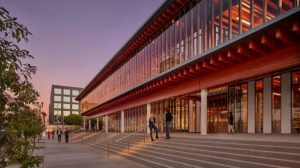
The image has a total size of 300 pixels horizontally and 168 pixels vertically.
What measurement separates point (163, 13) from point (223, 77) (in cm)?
1177

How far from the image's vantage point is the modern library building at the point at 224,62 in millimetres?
11984

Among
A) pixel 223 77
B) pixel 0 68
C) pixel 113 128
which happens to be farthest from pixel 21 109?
pixel 113 128

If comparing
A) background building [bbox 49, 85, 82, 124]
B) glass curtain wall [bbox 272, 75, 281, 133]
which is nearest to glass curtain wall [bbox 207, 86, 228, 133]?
glass curtain wall [bbox 272, 75, 281, 133]

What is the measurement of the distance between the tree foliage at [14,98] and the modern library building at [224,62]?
29.0 ft

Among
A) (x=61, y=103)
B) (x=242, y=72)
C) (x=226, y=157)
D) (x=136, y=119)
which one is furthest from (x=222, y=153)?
(x=61, y=103)

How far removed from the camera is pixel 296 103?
16062 mm

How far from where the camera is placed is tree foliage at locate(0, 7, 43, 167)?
4.00 metres

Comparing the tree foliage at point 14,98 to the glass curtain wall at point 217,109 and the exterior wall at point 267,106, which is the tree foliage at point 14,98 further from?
the glass curtain wall at point 217,109

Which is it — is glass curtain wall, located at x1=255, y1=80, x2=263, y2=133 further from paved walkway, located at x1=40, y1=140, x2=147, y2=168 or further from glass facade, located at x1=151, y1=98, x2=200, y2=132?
glass facade, located at x1=151, y1=98, x2=200, y2=132

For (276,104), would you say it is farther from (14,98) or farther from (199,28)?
(14,98)

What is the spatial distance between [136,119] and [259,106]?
27128 millimetres

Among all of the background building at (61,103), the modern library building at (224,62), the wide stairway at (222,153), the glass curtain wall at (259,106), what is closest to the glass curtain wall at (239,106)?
the modern library building at (224,62)

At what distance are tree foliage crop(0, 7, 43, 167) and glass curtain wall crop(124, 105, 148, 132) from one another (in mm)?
34401

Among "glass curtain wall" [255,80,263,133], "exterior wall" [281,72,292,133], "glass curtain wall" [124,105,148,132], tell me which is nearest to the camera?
"exterior wall" [281,72,292,133]
